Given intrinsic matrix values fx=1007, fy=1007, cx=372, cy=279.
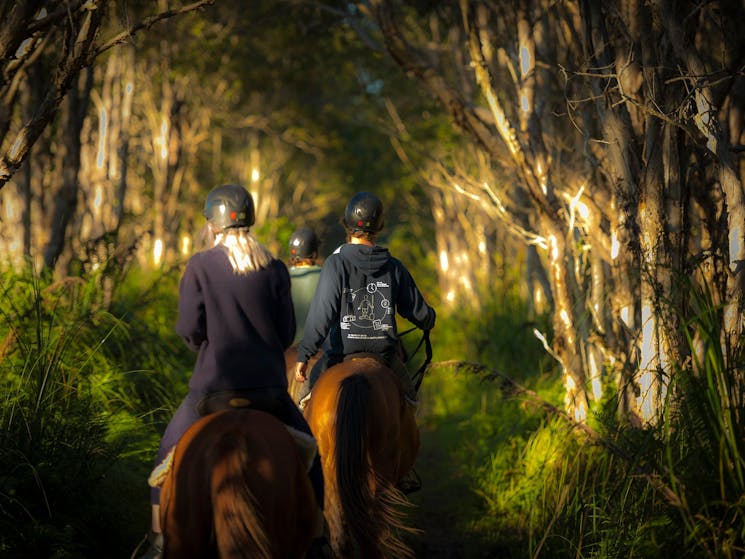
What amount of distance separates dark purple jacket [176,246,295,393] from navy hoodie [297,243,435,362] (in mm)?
1783

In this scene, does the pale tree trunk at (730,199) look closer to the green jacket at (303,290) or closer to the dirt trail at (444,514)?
the dirt trail at (444,514)

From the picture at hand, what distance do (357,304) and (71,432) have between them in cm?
198

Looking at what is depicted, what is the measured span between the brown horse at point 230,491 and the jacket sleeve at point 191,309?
47cm

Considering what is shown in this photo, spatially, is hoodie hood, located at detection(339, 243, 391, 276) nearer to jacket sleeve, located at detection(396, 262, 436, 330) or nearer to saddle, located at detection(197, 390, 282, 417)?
jacket sleeve, located at detection(396, 262, 436, 330)

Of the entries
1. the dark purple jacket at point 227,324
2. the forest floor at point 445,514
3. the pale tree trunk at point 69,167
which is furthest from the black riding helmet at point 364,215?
the pale tree trunk at point 69,167

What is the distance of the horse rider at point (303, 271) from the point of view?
28.7 feet

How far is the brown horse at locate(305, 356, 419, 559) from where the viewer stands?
18.5ft

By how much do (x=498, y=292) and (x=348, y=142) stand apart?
787 inches

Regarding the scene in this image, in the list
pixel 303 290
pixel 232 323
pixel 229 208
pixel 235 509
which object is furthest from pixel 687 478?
pixel 303 290

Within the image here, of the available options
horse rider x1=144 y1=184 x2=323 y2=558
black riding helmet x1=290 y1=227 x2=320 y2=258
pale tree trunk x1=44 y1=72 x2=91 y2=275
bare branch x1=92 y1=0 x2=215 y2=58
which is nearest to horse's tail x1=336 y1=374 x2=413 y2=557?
horse rider x1=144 y1=184 x2=323 y2=558

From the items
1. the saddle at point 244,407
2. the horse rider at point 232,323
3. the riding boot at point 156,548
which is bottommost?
the riding boot at point 156,548

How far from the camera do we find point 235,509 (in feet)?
13.2

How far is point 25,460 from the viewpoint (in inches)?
228

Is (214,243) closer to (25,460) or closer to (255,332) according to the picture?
(255,332)
